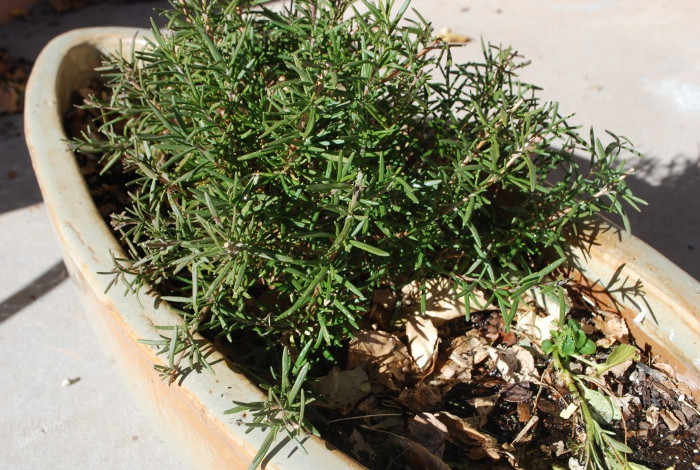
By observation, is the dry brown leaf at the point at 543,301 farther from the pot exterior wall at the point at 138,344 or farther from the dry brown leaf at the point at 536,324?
the pot exterior wall at the point at 138,344

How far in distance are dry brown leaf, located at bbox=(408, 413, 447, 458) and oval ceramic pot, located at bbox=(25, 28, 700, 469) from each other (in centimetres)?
37

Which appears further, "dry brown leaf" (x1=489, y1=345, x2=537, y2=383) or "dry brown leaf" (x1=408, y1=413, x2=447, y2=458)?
"dry brown leaf" (x1=489, y1=345, x2=537, y2=383)

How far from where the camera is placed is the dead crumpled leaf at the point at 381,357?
1.52m

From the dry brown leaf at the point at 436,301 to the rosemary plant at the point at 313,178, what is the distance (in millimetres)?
48

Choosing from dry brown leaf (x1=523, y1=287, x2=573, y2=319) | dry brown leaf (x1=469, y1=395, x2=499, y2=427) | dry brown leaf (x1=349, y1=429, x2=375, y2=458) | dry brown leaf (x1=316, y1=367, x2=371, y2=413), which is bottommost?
dry brown leaf (x1=349, y1=429, x2=375, y2=458)

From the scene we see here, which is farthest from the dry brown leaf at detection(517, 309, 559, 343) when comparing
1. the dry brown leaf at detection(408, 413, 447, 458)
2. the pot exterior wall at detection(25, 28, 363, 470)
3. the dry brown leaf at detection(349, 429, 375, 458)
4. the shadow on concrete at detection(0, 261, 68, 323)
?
the shadow on concrete at detection(0, 261, 68, 323)

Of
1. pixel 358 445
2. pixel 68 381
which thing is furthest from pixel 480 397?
pixel 68 381

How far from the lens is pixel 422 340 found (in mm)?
1569

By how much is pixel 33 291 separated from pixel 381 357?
143 cm

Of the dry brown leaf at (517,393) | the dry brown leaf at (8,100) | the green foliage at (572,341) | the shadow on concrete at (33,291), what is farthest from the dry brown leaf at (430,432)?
the dry brown leaf at (8,100)

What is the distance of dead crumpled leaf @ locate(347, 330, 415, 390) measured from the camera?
152 centimetres

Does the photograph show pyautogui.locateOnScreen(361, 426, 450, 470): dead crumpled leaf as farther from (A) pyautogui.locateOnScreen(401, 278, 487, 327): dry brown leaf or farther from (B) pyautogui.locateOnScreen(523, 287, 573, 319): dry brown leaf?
(B) pyautogui.locateOnScreen(523, 287, 573, 319): dry brown leaf

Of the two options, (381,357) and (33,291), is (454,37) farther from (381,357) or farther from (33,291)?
(381,357)

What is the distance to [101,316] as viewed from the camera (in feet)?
4.71
